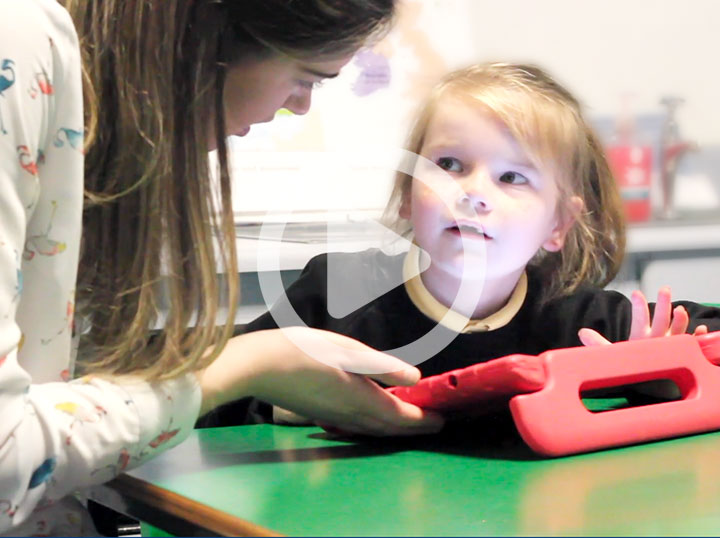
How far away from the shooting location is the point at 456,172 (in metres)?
1.10

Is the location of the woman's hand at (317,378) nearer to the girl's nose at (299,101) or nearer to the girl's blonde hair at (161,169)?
the girl's blonde hair at (161,169)

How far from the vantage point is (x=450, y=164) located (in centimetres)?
111

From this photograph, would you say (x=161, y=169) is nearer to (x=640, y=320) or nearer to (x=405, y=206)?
(x=640, y=320)

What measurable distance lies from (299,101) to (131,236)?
242mm

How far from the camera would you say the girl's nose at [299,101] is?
0.79 metres

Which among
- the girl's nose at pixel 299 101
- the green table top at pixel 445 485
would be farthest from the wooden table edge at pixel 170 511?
the girl's nose at pixel 299 101

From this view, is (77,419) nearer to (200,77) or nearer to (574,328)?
(200,77)

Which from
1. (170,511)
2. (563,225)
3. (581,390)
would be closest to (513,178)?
(563,225)

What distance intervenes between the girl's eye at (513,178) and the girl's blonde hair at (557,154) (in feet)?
0.11

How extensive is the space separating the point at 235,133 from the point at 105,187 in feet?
0.52

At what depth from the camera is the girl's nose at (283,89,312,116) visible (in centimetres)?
79

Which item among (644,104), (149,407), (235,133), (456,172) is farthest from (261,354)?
(644,104)

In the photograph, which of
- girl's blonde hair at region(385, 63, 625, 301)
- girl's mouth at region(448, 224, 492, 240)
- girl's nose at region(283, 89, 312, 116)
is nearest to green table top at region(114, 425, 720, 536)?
girl's nose at region(283, 89, 312, 116)

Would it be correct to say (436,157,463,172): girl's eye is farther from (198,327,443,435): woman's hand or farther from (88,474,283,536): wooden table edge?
(88,474,283,536): wooden table edge
